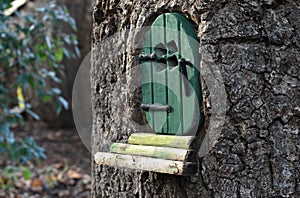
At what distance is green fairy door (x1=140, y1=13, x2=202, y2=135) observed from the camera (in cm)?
154

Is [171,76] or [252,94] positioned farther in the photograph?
[171,76]

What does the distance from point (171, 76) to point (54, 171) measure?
12.4ft

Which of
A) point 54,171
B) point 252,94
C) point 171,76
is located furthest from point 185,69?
point 54,171

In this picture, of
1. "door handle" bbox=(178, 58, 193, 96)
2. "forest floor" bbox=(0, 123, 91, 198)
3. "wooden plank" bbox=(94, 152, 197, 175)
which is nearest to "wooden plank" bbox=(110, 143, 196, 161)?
"wooden plank" bbox=(94, 152, 197, 175)

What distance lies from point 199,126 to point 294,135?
248 mm

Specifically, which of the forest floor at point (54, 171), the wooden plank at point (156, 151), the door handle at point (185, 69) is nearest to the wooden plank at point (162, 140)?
the wooden plank at point (156, 151)

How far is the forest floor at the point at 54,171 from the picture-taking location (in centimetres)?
456

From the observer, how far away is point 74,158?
5.74 m

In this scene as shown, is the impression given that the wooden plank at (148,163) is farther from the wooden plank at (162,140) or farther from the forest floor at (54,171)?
the forest floor at (54,171)

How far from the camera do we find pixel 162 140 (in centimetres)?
158

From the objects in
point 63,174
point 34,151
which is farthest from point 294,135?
point 63,174

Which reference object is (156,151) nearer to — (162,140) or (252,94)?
(162,140)

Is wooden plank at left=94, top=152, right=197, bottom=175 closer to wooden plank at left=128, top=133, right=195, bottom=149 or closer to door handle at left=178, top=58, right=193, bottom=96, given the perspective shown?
wooden plank at left=128, top=133, right=195, bottom=149

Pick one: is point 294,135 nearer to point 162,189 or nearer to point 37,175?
point 162,189
